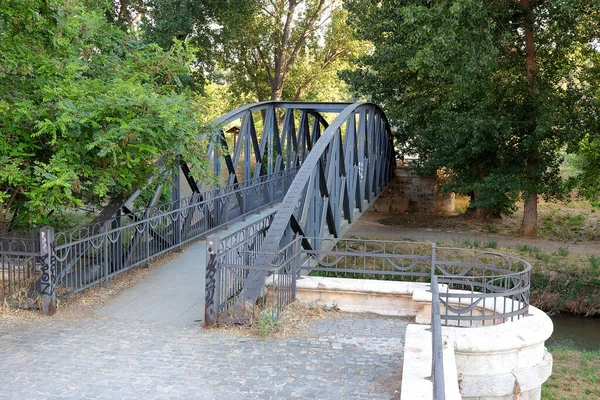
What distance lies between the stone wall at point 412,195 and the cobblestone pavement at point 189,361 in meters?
21.7

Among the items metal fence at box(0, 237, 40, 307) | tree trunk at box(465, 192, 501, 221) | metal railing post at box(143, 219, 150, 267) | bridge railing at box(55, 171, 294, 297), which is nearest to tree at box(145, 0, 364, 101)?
tree trunk at box(465, 192, 501, 221)

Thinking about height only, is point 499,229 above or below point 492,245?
above

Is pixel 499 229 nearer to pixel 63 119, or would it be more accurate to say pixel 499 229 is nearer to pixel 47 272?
pixel 47 272

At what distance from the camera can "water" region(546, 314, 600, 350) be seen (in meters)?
14.2

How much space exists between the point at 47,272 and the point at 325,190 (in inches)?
208

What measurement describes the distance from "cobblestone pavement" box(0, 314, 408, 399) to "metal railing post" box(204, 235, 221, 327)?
0.22 m

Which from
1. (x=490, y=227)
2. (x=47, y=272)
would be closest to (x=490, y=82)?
(x=490, y=227)

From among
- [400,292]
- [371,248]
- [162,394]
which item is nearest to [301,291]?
[400,292]

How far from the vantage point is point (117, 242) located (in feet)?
31.4

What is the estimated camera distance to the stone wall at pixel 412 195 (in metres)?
29.0

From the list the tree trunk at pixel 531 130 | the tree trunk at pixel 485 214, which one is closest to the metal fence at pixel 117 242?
the tree trunk at pixel 531 130

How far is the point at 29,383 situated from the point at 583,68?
1937 centimetres

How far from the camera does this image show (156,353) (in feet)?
21.6

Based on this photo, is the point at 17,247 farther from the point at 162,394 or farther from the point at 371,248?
the point at 371,248
